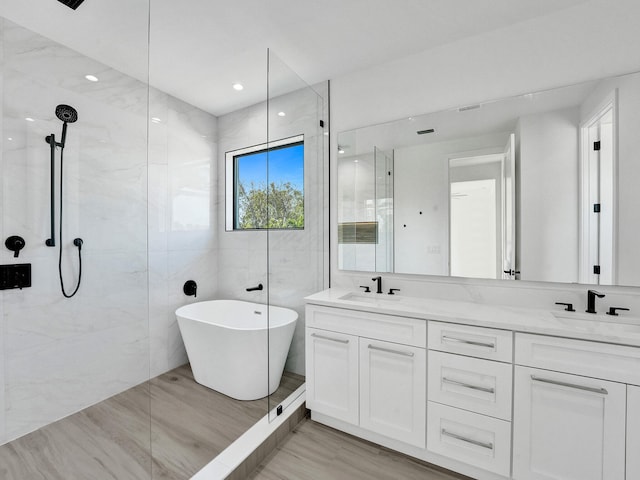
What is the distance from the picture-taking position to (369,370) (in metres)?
1.78

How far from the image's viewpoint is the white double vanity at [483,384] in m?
1.26

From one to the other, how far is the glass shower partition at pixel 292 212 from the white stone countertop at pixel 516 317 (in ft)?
1.27

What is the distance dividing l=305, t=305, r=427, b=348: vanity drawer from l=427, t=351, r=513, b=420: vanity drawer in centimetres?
15

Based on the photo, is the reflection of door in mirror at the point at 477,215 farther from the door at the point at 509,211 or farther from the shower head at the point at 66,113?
the shower head at the point at 66,113

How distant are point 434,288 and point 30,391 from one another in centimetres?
238

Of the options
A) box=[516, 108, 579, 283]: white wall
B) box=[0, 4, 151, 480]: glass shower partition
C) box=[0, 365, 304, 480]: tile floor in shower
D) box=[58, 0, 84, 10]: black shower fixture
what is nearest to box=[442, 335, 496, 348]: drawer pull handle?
box=[516, 108, 579, 283]: white wall

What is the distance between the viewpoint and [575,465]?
1.31 m

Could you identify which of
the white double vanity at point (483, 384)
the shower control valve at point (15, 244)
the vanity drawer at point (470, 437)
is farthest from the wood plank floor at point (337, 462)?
the shower control valve at point (15, 244)

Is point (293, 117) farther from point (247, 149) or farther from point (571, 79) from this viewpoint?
point (571, 79)

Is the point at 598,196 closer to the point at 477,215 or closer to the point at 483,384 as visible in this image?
the point at 477,215

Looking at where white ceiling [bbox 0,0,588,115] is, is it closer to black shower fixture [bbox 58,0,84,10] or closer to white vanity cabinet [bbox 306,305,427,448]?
black shower fixture [bbox 58,0,84,10]

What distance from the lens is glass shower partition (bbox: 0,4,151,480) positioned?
135 centimetres

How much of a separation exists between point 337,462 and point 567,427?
117 cm

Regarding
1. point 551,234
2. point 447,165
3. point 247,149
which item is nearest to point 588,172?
point 551,234
